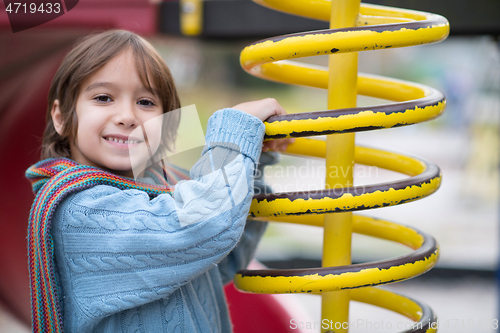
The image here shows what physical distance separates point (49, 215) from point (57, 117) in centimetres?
22

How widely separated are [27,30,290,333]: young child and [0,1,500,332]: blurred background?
352 mm

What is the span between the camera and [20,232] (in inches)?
60.6

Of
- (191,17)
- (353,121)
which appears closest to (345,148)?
(353,121)

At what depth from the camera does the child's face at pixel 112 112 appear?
75cm

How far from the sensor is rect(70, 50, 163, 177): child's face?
75 centimetres

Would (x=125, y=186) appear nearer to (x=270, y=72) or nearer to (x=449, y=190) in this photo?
(x=270, y=72)

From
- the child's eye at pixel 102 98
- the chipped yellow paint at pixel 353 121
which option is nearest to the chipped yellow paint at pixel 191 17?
the child's eye at pixel 102 98

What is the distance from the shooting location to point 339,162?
74cm

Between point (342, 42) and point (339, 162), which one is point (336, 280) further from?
point (342, 42)

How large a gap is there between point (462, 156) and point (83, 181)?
410 cm

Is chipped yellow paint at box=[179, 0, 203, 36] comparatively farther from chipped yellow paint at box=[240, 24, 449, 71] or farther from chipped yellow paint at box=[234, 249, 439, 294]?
chipped yellow paint at box=[234, 249, 439, 294]

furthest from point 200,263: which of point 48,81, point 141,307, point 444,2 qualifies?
point 48,81

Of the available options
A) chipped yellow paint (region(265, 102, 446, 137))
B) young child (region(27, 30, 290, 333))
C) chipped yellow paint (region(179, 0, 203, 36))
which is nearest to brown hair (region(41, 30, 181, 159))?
young child (region(27, 30, 290, 333))

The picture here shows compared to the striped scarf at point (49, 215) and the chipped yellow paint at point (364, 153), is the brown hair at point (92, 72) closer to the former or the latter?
the striped scarf at point (49, 215)
